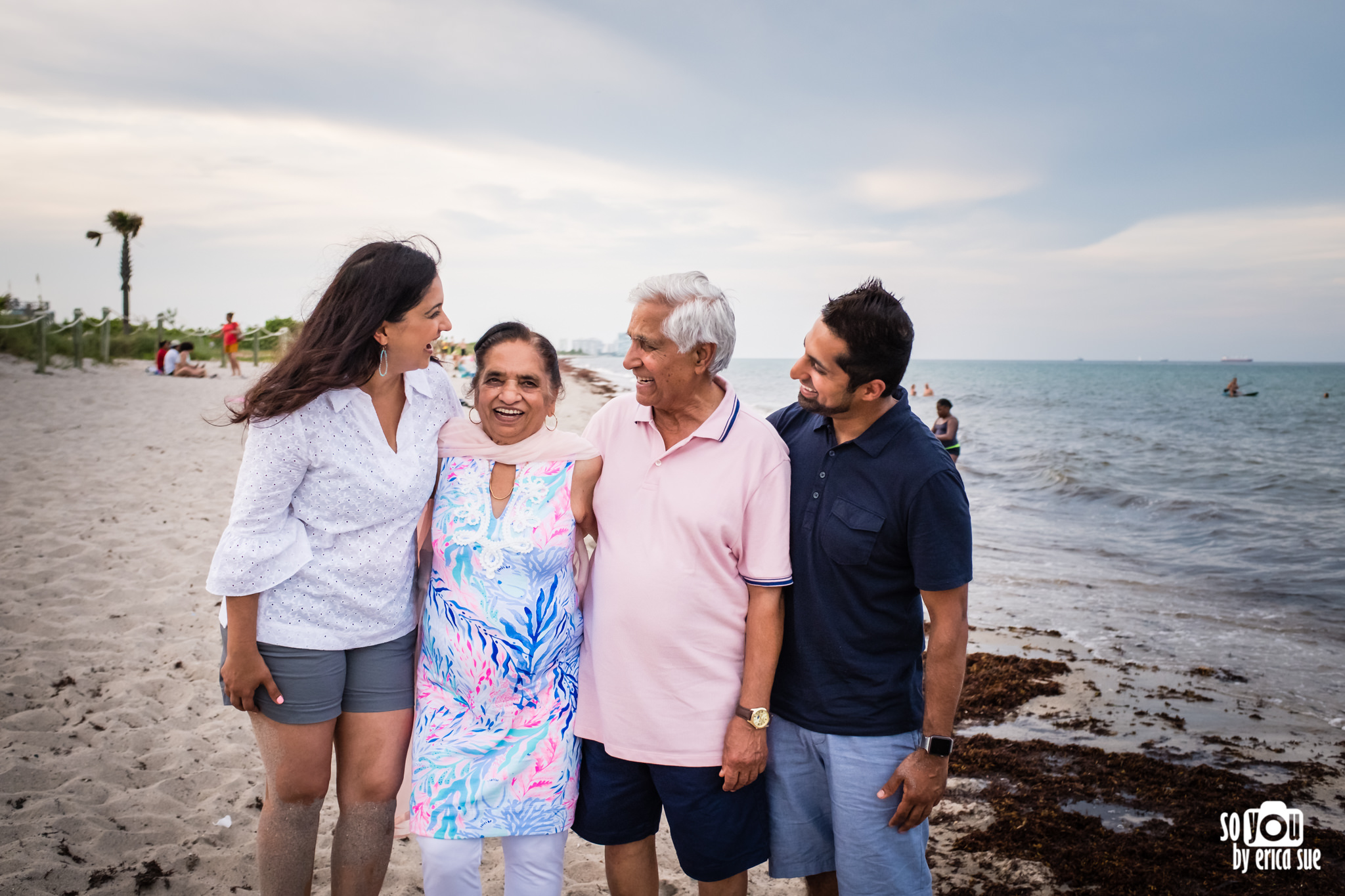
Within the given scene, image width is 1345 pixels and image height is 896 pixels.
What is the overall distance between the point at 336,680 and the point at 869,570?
1671 millimetres

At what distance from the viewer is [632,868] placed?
2596mm

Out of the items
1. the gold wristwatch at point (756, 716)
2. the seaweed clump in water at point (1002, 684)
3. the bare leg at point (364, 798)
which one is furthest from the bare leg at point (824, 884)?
the seaweed clump in water at point (1002, 684)

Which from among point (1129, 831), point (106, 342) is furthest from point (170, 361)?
point (1129, 831)

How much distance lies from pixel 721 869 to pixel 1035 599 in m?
6.99

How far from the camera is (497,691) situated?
241cm

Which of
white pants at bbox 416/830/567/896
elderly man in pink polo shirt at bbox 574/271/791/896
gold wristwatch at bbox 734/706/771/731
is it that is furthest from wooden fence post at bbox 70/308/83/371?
gold wristwatch at bbox 734/706/771/731

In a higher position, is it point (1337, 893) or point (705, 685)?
point (705, 685)

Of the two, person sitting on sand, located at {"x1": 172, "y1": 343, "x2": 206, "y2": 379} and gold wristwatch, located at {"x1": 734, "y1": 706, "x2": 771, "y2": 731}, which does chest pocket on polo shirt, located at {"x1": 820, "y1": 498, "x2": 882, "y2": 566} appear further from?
person sitting on sand, located at {"x1": 172, "y1": 343, "x2": 206, "y2": 379}

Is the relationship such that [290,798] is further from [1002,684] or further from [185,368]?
[185,368]

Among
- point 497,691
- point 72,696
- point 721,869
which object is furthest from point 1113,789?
point 72,696

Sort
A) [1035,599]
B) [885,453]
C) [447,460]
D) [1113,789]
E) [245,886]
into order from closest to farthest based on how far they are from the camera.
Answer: [885,453] → [447,460] → [245,886] → [1113,789] → [1035,599]

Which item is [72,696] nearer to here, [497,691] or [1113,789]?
[497,691]

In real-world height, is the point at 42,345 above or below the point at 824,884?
above

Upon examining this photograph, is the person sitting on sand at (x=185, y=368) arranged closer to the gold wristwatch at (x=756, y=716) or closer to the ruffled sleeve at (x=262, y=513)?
the ruffled sleeve at (x=262, y=513)
